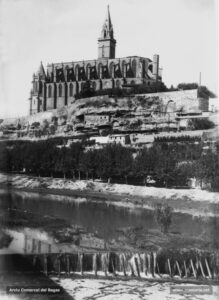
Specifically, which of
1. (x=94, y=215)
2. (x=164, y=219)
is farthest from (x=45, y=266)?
(x=94, y=215)

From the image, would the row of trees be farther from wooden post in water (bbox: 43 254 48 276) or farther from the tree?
wooden post in water (bbox: 43 254 48 276)

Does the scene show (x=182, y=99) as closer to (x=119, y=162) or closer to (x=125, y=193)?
(x=119, y=162)

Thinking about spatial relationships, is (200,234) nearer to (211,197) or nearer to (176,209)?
(211,197)

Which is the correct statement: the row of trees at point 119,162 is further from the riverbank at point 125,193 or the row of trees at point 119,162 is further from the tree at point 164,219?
the tree at point 164,219

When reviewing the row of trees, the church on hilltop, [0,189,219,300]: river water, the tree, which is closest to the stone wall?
the church on hilltop

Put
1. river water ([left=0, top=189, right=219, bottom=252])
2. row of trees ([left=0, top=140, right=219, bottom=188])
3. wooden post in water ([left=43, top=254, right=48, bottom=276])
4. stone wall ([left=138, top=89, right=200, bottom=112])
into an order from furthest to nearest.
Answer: stone wall ([left=138, top=89, right=200, bottom=112])
row of trees ([left=0, top=140, right=219, bottom=188])
river water ([left=0, top=189, right=219, bottom=252])
wooden post in water ([left=43, top=254, right=48, bottom=276])

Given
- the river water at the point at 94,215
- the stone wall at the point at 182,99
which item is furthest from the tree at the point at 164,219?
the stone wall at the point at 182,99
